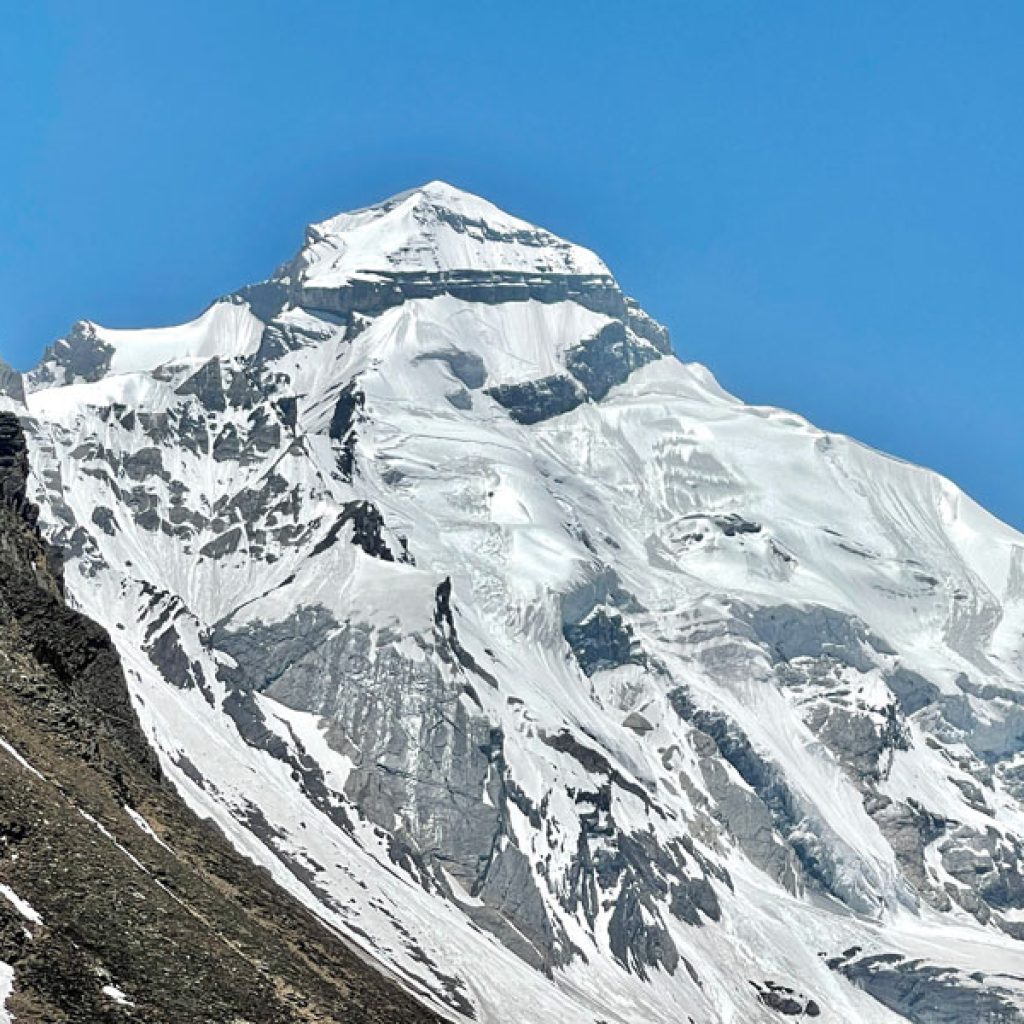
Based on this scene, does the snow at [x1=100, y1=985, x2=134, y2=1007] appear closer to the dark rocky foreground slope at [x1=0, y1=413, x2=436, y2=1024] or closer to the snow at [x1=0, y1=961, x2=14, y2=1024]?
the dark rocky foreground slope at [x1=0, y1=413, x2=436, y2=1024]

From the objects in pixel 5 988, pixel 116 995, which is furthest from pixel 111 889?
pixel 5 988

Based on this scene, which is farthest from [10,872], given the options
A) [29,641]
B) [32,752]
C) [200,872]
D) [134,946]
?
[29,641]

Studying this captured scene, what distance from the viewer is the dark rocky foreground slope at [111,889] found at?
71.9 m

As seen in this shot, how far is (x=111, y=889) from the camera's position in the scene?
82000 mm

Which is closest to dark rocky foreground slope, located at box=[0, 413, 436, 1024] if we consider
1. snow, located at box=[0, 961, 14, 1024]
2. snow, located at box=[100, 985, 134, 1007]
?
snow, located at box=[100, 985, 134, 1007]

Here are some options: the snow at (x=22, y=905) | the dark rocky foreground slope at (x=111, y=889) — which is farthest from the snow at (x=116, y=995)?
the snow at (x=22, y=905)

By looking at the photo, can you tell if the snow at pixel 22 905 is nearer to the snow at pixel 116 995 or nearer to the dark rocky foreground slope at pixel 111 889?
the dark rocky foreground slope at pixel 111 889

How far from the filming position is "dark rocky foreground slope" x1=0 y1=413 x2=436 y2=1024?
71875 mm

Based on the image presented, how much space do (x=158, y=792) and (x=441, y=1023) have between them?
23.9 meters

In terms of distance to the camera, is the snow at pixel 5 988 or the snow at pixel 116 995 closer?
the snow at pixel 5 988

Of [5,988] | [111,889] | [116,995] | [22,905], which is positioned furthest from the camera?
[111,889]

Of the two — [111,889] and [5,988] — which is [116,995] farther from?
[111,889]

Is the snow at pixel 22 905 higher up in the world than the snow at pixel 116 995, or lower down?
higher up

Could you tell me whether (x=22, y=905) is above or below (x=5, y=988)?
above
